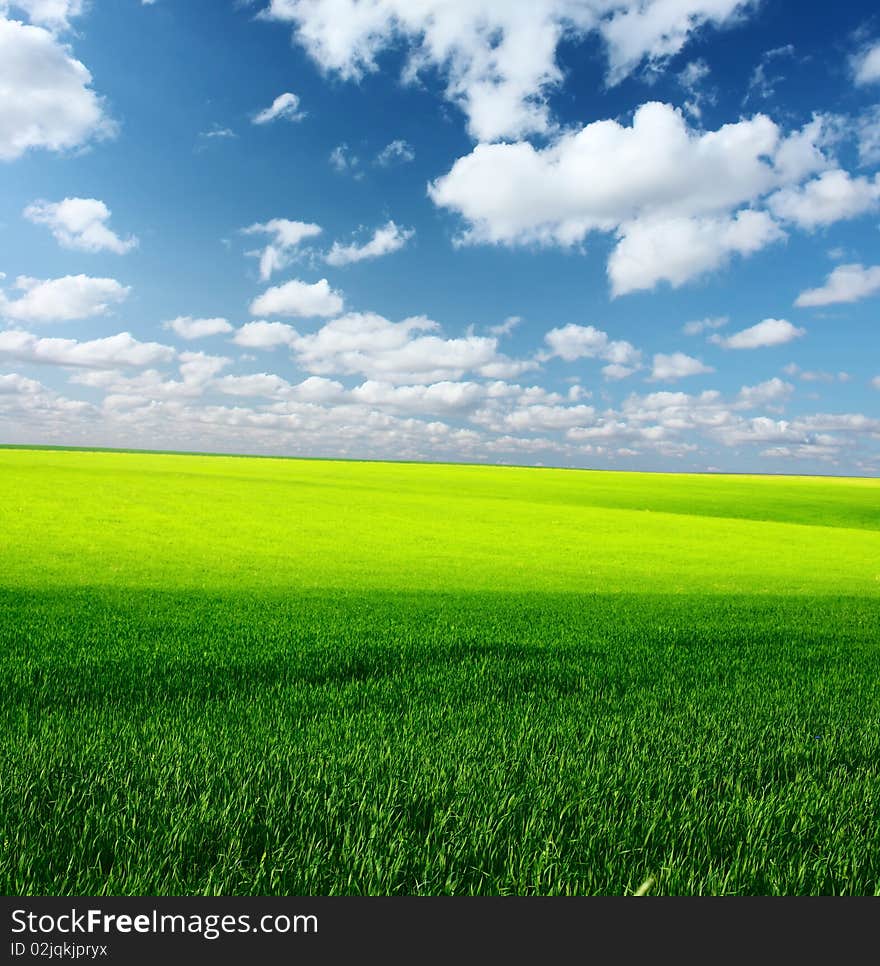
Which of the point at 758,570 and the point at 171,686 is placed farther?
the point at 758,570

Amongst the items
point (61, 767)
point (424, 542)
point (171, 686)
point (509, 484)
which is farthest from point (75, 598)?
point (509, 484)

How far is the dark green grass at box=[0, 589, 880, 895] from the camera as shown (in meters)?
3.59

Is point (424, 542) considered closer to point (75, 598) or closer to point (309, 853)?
point (75, 598)

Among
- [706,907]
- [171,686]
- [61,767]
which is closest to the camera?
[706,907]

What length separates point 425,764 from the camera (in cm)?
496

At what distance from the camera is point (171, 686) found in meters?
7.80

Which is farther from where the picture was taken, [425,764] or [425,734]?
[425,734]

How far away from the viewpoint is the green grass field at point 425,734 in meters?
3.64

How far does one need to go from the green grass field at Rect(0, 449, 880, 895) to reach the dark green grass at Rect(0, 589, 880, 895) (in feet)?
0.08

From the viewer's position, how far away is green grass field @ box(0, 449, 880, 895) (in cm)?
364

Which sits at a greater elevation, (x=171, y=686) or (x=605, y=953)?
(x=605, y=953)

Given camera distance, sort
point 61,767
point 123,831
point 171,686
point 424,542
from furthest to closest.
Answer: point 424,542
point 171,686
point 61,767
point 123,831

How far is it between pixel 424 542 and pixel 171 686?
2081 cm

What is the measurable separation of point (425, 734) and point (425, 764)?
0.99 meters
